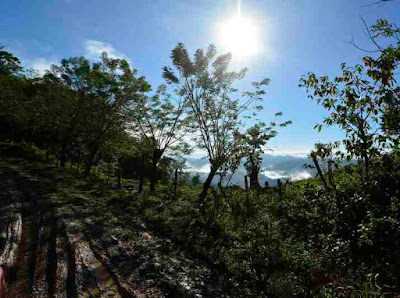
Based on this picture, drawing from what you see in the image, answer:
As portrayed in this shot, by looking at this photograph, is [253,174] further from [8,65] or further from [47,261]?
[8,65]

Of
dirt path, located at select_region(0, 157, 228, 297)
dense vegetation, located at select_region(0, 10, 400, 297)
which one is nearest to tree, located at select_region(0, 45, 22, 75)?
dense vegetation, located at select_region(0, 10, 400, 297)

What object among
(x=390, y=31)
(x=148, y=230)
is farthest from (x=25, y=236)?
(x=390, y=31)

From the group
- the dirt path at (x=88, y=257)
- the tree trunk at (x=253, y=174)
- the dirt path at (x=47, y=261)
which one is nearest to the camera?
the dirt path at (x=47, y=261)

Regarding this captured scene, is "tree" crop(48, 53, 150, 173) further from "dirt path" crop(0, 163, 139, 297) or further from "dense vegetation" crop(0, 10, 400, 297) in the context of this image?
"dirt path" crop(0, 163, 139, 297)

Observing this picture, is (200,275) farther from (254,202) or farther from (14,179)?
(14,179)

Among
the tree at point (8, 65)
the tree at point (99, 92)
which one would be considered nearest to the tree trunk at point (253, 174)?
the tree at point (99, 92)

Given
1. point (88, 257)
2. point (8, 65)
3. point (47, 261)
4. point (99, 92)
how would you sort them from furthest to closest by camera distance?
point (8, 65), point (99, 92), point (88, 257), point (47, 261)

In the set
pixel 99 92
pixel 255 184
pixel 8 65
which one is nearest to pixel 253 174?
pixel 255 184

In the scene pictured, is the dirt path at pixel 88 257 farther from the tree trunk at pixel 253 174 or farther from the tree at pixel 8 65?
the tree at pixel 8 65

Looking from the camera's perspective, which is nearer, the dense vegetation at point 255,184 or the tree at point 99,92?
the dense vegetation at point 255,184

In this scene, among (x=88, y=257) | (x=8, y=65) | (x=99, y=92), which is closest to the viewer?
(x=88, y=257)

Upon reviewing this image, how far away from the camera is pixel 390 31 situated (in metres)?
4.87

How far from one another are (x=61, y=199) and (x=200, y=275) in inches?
360

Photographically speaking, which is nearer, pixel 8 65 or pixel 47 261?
pixel 47 261
